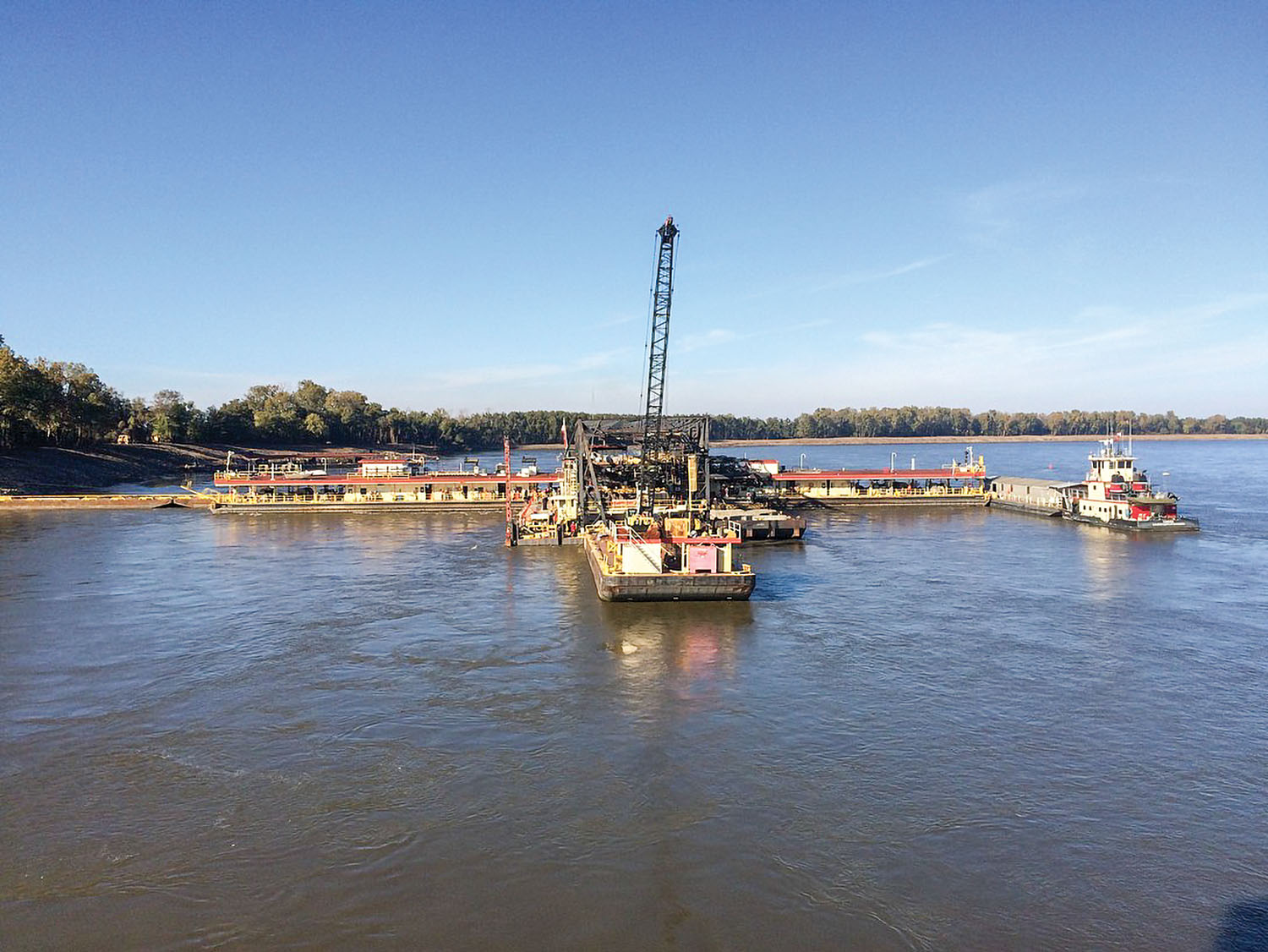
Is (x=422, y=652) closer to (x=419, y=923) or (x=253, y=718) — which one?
(x=253, y=718)

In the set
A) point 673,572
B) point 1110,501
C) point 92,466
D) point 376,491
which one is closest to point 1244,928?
point 673,572

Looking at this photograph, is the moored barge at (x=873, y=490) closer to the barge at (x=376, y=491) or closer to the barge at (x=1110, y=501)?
the barge at (x=1110, y=501)

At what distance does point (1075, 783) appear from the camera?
2088 cm

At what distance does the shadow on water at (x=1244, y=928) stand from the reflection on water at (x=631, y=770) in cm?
10

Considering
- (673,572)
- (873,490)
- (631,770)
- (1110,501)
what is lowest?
(631,770)

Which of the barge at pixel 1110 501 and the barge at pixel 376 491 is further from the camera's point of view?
the barge at pixel 376 491

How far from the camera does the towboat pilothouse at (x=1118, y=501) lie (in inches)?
2726

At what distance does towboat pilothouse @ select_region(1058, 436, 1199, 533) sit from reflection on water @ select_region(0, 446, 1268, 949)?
96.4 ft

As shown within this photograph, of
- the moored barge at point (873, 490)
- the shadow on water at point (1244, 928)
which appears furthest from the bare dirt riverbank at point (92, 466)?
the shadow on water at point (1244, 928)

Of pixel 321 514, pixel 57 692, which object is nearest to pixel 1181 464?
pixel 321 514

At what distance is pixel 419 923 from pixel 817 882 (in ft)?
26.7

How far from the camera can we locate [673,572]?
4234 centimetres

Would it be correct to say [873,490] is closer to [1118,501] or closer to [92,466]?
[1118,501]

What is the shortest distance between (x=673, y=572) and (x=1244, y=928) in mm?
29120
